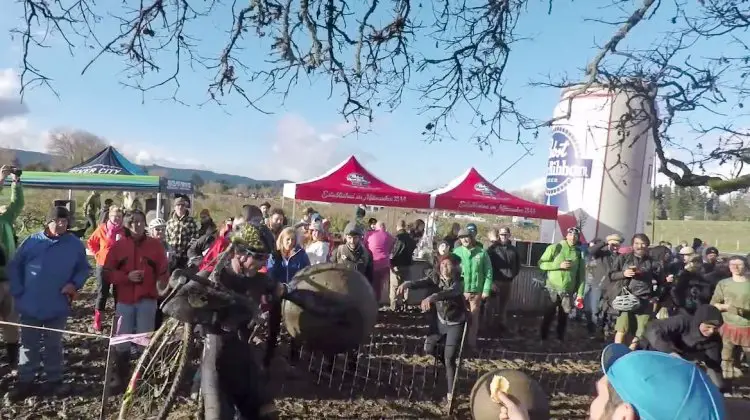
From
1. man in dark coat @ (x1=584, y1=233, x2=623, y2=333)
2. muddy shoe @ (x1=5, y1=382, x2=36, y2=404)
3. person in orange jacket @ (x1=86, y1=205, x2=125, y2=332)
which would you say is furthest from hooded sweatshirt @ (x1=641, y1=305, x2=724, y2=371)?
person in orange jacket @ (x1=86, y1=205, x2=125, y2=332)

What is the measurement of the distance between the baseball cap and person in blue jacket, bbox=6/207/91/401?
5260mm

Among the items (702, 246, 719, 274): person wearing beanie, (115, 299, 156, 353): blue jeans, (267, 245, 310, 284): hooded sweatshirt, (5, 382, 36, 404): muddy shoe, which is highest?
(702, 246, 719, 274): person wearing beanie

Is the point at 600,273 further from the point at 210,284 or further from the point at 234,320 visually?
the point at 210,284

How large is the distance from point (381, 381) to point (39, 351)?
3333 millimetres

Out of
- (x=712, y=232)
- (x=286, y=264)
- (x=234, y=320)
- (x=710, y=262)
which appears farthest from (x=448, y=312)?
(x=712, y=232)

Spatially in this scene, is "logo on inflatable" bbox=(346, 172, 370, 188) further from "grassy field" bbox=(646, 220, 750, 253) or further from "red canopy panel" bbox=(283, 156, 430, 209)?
"grassy field" bbox=(646, 220, 750, 253)

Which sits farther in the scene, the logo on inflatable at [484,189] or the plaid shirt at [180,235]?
the logo on inflatable at [484,189]

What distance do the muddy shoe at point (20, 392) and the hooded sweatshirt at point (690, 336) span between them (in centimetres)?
575

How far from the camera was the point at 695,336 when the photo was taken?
5.70m

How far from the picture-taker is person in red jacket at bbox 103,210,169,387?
5.54 metres

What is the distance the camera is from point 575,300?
9.45m

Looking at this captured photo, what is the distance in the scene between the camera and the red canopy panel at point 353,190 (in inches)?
433

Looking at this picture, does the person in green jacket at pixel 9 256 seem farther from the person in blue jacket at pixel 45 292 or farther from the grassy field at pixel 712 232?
the grassy field at pixel 712 232

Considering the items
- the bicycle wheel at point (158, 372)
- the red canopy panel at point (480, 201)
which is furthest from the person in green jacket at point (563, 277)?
the bicycle wheel at point (158, 372)
